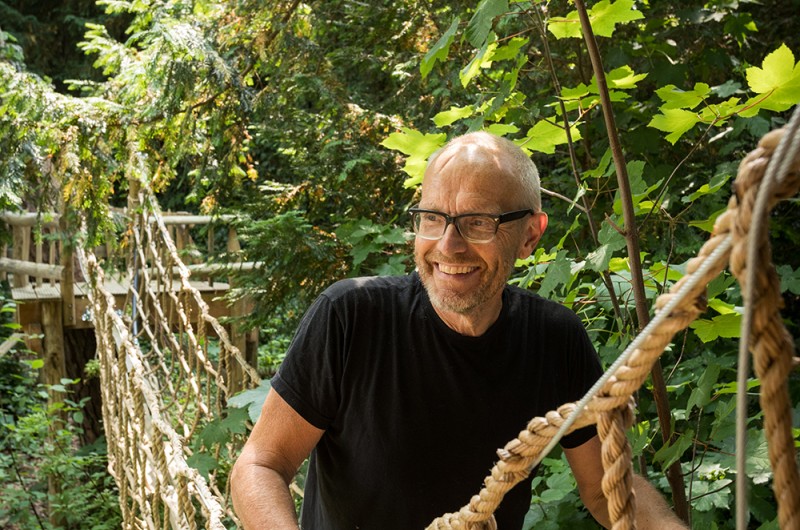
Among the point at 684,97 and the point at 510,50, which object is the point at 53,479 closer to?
the point at 510,50

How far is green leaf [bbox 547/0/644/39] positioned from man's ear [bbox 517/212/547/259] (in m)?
0.39

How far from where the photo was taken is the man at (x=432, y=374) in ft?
4.25

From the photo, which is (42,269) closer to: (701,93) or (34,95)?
(34,95)

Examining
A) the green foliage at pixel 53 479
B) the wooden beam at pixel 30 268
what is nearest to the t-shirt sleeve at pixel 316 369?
the green foliage at pixel 53 479

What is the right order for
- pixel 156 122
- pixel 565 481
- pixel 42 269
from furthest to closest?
pixel 42 269 → pixel 156 122 → pixel 565 481

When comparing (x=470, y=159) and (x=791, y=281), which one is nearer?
(x=470, y=159)

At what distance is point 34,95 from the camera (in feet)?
10.5

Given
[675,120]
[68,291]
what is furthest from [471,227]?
[68,291]

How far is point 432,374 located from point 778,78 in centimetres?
74

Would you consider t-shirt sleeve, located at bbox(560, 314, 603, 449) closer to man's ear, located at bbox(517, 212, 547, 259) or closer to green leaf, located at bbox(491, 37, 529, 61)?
man's ear, located at bbox(517, 212, 547, 259)

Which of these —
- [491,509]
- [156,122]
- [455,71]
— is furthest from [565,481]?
[156,122]

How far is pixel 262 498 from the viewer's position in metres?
1.20

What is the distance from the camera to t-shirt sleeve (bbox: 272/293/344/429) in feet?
4.20

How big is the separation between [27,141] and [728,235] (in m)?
3.37
